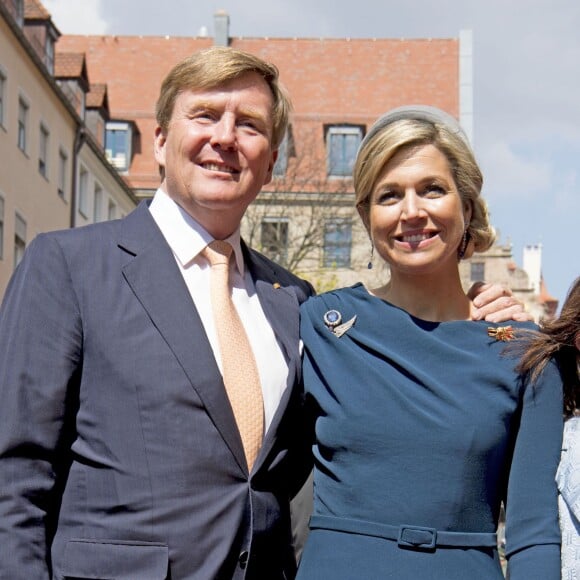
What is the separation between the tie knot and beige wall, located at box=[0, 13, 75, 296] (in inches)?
909

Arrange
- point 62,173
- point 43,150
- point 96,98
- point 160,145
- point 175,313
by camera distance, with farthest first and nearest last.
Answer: point 96,98 < point 62,173 < point 43,150 < point 160,145 < point 175,313

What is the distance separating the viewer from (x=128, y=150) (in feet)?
142

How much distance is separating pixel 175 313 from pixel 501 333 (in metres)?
1.01

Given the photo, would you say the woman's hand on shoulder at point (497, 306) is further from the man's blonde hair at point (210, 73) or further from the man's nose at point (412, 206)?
the man's blonde hair at point (210, 73)

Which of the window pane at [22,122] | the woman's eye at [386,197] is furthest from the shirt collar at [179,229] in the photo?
the window pane at [22,122]

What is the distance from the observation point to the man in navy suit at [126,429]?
3.48m

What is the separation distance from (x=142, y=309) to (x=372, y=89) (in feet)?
141

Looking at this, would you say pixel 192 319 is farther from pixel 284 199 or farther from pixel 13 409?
pixel 284 199

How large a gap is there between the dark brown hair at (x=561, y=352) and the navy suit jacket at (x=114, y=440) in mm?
825

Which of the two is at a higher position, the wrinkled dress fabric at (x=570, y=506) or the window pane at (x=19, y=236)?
the window pane at (x=19, y=236)

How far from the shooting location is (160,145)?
4.29 meters

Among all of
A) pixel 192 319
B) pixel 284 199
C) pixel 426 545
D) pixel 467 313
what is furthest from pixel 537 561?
pixel 284 199

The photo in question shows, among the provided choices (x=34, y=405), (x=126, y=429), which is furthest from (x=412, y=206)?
(x=34, y=405)

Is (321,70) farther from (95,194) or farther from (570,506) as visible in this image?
(570,506)
